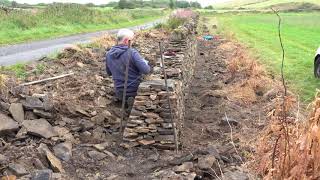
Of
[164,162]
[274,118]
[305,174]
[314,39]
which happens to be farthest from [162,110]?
[314,39]

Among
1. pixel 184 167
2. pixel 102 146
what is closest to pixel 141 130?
pixel 102 146

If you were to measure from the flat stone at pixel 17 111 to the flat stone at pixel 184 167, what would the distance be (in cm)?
263

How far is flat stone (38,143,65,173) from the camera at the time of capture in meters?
6.29

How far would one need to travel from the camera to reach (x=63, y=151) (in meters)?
6.91

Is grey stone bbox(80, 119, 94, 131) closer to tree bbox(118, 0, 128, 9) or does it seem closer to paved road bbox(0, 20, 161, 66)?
paved road bbox(0, 20, 161, 66)

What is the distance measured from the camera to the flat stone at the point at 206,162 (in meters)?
6.15

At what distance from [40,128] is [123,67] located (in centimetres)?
197

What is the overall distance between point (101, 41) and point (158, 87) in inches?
417

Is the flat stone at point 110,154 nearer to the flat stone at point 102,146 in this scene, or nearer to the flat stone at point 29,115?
the flat stone at point 102,146

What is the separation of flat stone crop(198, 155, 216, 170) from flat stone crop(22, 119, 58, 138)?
2.32m

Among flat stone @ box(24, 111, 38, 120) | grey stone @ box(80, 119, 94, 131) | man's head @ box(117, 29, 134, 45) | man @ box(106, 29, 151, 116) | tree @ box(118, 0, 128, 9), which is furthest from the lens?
tree @ box(118, 0, 128, 9)

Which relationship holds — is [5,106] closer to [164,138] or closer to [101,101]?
[101,101]

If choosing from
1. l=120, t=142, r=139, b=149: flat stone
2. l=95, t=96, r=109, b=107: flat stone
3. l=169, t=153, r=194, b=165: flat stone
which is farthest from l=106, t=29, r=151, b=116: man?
l=169, t=153, r=194, b=165: flat stone

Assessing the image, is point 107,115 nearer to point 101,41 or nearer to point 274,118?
A: point 274,118
